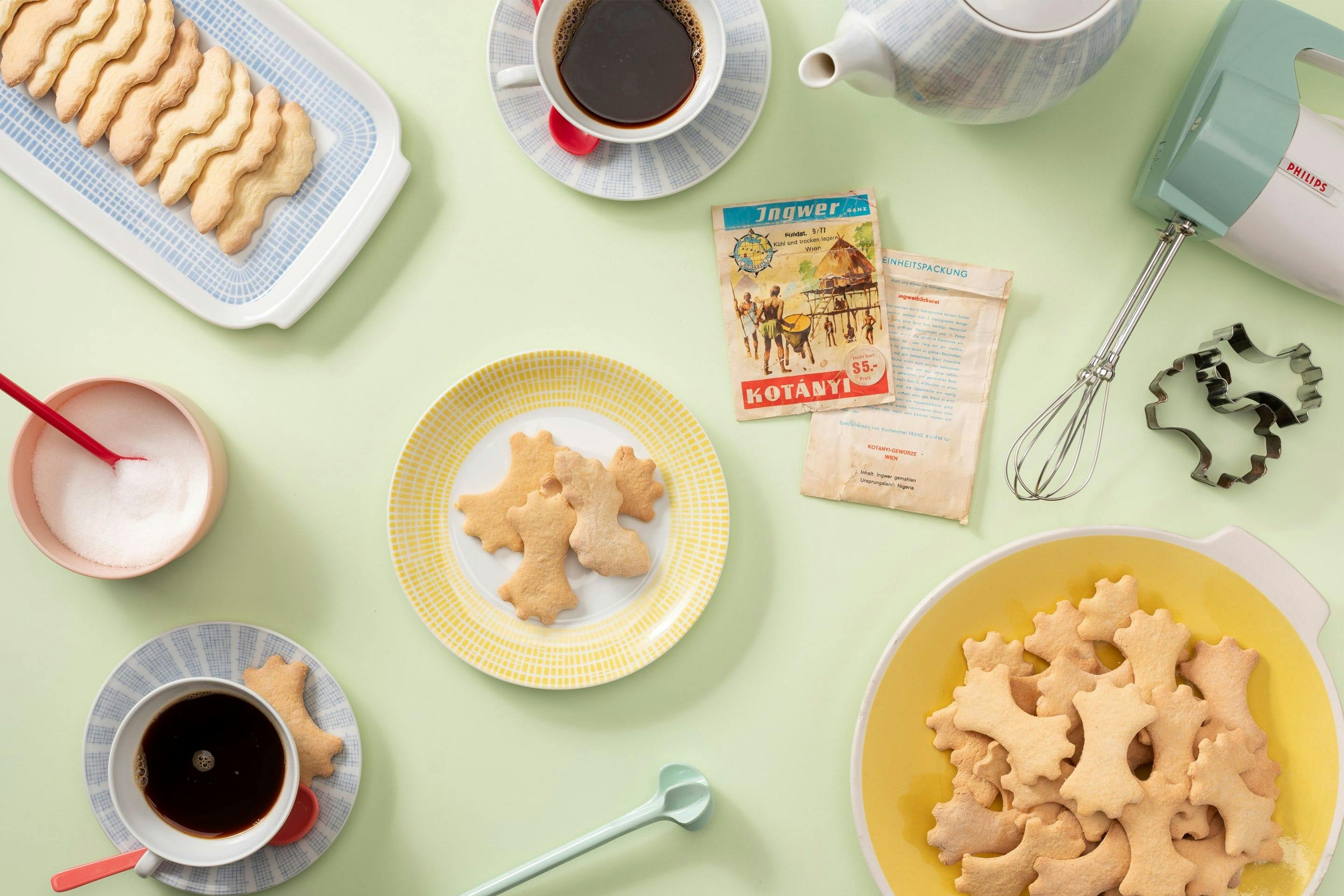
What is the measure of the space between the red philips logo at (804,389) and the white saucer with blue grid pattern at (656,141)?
258mm

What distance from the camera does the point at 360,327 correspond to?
0.96m

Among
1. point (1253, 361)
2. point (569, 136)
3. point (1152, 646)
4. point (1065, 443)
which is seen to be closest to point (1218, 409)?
point (1253, 361)

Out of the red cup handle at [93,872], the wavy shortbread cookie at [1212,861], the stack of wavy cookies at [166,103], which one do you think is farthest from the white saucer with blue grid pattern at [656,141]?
the wavy shortbread cookie at [1212,861]

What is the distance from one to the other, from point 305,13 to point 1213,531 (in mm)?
1300

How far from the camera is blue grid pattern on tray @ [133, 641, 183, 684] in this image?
0.93 m

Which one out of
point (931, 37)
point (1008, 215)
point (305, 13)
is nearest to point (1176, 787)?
point (1008, 215)

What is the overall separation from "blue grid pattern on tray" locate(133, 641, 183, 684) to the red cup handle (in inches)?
7.4

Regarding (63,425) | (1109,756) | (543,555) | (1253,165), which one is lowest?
(63,425)

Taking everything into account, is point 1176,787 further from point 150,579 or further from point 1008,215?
point 150,579

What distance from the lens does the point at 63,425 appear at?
0.83 meters

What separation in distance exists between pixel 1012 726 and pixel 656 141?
2.64 feet

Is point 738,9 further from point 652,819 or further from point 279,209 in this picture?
point 652,819

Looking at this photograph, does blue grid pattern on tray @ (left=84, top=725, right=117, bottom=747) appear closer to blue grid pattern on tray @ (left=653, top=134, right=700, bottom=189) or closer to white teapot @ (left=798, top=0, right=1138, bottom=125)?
blue grid pattern on tray @ (left=653, top=134, right=700, bottom=189)

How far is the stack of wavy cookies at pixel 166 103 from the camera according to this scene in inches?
34.6
